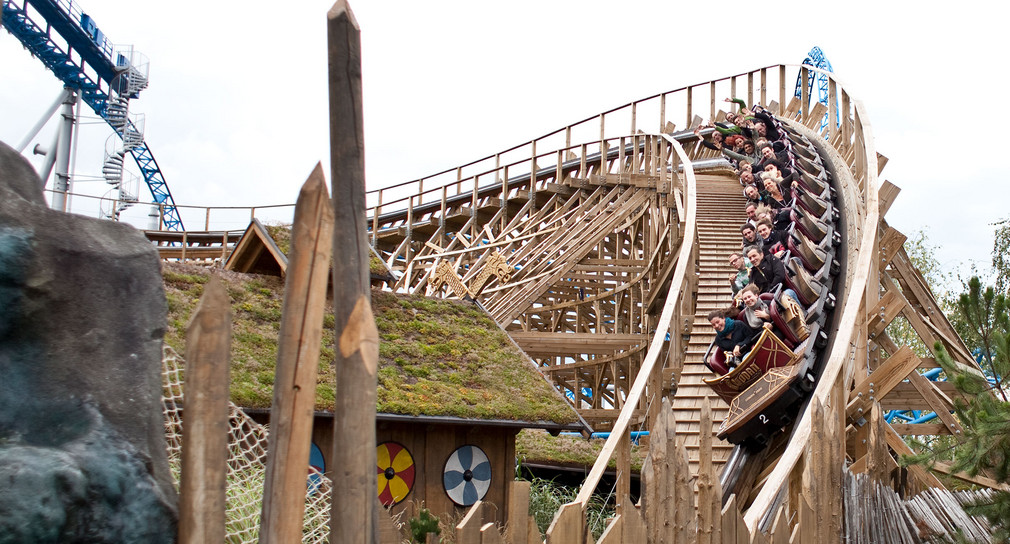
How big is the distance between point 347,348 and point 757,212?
402 inches

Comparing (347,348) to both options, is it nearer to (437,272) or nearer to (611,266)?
(437,272)

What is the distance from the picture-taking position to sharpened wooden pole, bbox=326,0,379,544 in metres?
2.77

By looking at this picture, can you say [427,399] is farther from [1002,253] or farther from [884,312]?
[1002,253]

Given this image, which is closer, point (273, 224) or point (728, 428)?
point (728, 428)

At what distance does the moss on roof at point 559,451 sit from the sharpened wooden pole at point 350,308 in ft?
36.6

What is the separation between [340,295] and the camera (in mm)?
2873

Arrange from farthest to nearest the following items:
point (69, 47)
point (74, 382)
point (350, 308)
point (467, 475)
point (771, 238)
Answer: point (69, 47) < point (771, 238) < point (467, 475) < point (350, 308) < point (74, 382)

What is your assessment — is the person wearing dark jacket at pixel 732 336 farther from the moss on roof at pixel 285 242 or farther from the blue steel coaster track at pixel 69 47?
the blue steel coaster track at pixel 69 47

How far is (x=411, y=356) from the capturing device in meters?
10.2

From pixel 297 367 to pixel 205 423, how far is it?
0.91 ft

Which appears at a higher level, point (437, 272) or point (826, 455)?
point (437, 272)

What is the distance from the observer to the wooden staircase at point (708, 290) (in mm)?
10047

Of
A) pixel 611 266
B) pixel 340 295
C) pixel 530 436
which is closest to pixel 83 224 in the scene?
pixel 340 295

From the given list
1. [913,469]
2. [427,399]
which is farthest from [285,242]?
[913,469]
